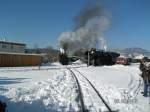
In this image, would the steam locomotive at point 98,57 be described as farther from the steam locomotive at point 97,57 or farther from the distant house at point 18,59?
the distant house at point 18,59

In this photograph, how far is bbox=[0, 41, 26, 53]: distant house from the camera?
7275cm

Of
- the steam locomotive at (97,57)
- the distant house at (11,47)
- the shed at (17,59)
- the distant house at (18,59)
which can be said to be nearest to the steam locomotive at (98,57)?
the steam locomotive at (97,57)

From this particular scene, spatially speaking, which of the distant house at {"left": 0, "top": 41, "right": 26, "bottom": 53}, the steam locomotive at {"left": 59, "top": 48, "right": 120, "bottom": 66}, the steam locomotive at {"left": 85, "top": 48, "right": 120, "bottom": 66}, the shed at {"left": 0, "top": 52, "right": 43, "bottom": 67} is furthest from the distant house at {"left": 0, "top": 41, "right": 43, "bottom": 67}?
the distant house at {"left": 0, "top": 41, "right": 26, "bottom": 53}

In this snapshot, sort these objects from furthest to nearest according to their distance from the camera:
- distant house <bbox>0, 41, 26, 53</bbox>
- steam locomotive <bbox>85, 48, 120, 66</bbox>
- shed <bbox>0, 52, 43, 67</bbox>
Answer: distant house <bbox>0, 41, 26, 53</bbox> → shed <bbox>0, 52, 43, 67</bbox> → steam locomotive <bbox>85, 48, 120, 66</bbox>

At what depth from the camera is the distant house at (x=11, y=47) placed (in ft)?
239

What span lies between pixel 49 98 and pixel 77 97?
1.23 m

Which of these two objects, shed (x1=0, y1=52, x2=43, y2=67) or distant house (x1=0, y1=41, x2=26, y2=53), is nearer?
shed (x1=0, y1=52, x2=43, y2=67)

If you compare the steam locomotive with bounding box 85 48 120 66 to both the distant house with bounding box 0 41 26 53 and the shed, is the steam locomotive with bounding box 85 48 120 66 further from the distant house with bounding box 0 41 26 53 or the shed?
the distant house with bounding box 0 41 26 53

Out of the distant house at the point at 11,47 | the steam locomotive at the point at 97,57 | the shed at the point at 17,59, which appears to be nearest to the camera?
the steam locomotive at the point at 97,57

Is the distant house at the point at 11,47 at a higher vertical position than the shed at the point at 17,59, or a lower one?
higher

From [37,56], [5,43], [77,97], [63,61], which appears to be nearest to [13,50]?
[5,43]

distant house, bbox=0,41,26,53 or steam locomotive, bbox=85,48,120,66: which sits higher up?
distant house, bbox=0,41,26,53

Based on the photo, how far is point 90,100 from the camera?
1120 centimetres

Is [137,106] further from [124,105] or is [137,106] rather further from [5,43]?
[5,43]
